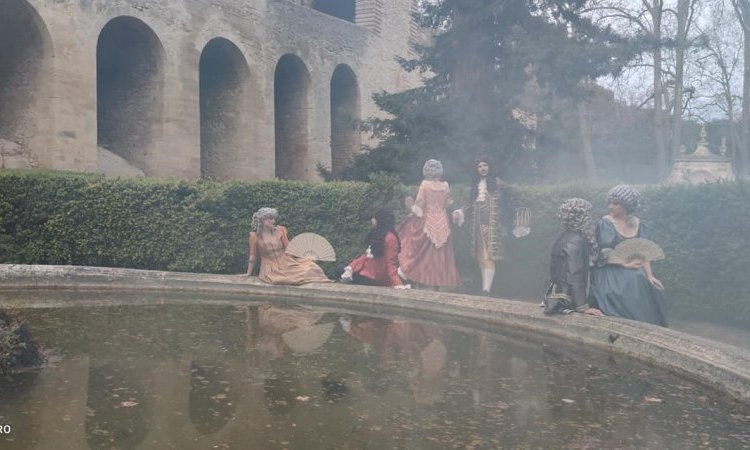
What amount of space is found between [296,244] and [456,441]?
503 cm

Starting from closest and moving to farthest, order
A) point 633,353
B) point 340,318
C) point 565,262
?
point 633,353, point 565,262, point 340,318

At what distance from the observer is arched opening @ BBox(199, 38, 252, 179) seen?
1817cm

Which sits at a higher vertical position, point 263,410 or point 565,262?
point 565,262

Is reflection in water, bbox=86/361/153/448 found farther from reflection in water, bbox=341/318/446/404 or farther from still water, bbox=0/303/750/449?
reflection in water, bbox=341/318/446/404

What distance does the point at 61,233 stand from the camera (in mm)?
9125

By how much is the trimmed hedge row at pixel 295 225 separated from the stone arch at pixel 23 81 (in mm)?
5375

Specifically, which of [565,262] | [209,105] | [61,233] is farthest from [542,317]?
[209,105]

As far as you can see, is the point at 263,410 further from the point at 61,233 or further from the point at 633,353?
the point at 61,233

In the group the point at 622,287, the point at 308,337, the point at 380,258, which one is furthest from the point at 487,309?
the point at 380,258

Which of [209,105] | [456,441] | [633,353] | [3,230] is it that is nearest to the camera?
[456,441]

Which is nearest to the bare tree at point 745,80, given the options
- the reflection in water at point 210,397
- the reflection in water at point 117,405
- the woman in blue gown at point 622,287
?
the woman in blue gown at point 622,287

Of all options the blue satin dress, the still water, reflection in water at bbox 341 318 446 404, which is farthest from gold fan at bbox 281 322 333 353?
the blue satin dress

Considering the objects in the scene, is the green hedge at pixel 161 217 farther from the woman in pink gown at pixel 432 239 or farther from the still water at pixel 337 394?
the still water at pixel 337 394

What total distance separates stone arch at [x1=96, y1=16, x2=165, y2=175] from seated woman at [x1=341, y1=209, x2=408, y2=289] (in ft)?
30.7
